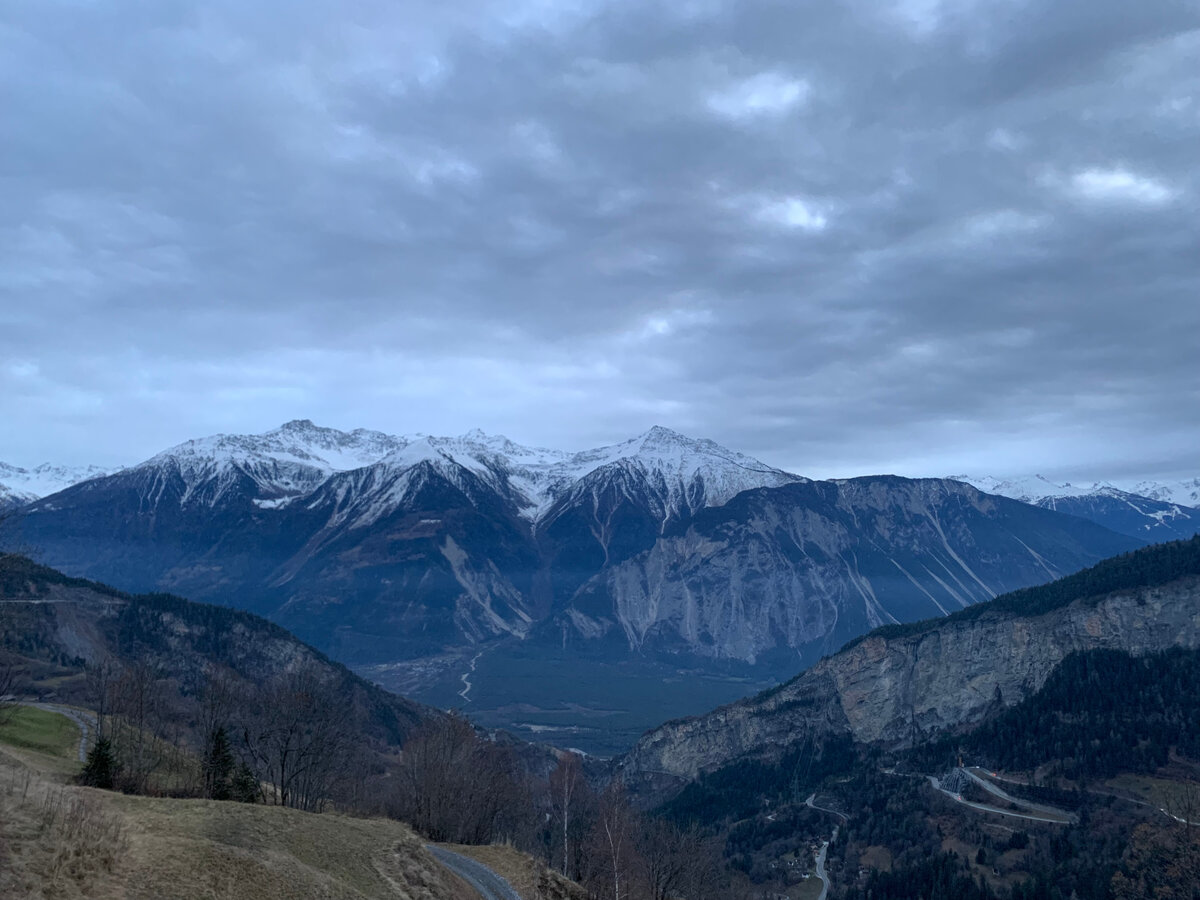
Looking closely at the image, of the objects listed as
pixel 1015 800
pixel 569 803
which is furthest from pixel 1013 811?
pixel 569 803

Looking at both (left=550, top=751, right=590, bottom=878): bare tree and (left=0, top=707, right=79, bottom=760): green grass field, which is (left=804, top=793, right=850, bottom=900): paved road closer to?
(left=550, top=751, right=590, bottom=878): bare tree

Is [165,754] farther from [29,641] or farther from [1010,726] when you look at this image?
[1010,726]

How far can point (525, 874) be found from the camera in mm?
55500

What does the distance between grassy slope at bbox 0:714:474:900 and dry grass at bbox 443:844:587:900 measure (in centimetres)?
568

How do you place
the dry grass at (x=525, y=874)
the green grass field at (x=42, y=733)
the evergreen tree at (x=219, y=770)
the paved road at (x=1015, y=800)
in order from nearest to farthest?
the dry grass at (x=525, y=874) < the evergreen tree at (x=219, y=770) < the green grass field at (x=42, y=733) < the paved road at (x=1015, y=800)

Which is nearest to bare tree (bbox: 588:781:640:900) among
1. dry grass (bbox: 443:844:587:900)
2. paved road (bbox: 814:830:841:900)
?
dry grass (bbox: 443:844:587:900)

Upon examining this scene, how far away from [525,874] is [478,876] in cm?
373

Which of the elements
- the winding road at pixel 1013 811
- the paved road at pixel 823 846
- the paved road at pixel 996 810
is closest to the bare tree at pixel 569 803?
the paved road at pixel 823 846

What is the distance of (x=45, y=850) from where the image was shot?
28047mm

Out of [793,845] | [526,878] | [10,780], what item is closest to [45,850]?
[10,780]

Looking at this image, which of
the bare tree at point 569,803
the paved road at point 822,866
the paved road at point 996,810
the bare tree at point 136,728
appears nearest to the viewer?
the bare tree at point 136,728

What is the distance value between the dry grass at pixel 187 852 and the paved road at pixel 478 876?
8.64 ft

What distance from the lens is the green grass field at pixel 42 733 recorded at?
6569 cm

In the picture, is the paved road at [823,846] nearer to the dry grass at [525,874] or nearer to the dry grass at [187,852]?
the dry grass at [525,874]
